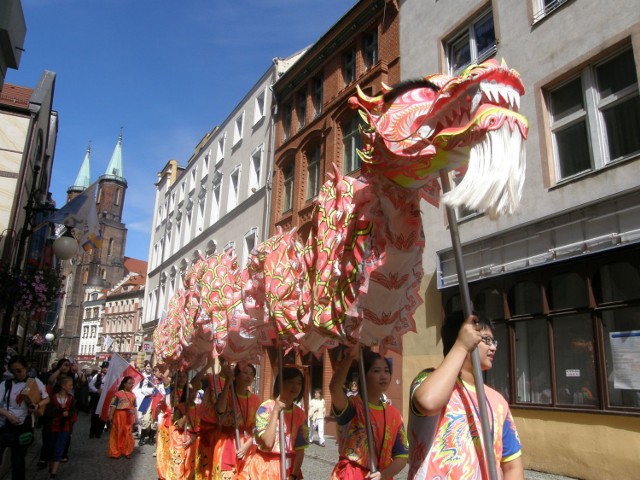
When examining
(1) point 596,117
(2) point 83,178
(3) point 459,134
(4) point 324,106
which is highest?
(2) point 83,178

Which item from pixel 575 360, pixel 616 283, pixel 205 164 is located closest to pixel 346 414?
A: pixel 616 283

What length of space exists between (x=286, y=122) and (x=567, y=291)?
14300mm

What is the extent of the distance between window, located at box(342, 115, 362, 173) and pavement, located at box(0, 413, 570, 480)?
26.0 ft

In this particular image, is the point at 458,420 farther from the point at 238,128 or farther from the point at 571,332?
the point at 238,128

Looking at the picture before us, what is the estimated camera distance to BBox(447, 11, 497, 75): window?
11.6 m

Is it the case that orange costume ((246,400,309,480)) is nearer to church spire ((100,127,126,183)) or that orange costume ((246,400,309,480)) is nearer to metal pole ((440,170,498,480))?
metal pole ((440,170,498,480))

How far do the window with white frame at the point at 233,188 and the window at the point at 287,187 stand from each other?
4632 mm

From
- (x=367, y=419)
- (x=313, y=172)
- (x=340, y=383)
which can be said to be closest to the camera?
(x=367, y=419)

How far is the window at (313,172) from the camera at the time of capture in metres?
18.0

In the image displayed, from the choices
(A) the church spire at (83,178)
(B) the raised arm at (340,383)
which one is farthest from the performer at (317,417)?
(A) the church spire at (83,178)

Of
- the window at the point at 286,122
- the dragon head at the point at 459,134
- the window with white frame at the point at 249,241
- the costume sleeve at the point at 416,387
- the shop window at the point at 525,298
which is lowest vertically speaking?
the costume sleeve at the point at 416,387

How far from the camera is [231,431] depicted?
19.8 feet

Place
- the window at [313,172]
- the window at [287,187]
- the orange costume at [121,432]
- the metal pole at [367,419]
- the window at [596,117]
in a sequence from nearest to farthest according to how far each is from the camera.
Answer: the metal pole at [367,419] < the window at [596,117] < the orange costume at [121,432] < the window at [313,172] < the window at [287,187]

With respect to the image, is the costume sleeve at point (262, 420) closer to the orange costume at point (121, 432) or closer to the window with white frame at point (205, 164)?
the orange costume at point (121, 432)
